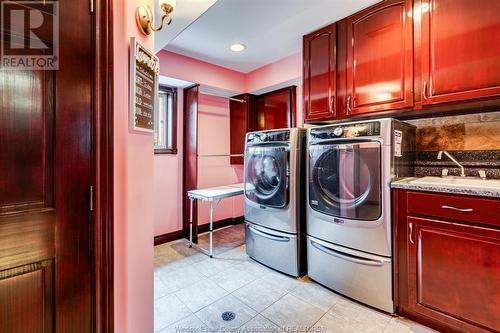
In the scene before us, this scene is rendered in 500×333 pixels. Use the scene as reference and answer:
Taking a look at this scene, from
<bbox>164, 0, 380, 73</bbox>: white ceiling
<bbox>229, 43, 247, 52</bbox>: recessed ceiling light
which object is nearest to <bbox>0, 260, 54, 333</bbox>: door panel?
<bbox>164, 0, 380, 73</bbox>: white ceiling

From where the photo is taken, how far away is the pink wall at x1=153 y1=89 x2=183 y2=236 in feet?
10.2

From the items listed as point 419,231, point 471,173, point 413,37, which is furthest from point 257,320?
point 413,37

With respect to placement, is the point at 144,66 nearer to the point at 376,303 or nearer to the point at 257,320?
the point at 257,320

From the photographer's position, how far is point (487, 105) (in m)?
1.69

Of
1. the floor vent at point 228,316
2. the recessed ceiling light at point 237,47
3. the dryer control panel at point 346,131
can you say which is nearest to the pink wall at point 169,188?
the recessed ceiling light at point 237,47

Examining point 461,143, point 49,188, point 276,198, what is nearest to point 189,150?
point 276,198

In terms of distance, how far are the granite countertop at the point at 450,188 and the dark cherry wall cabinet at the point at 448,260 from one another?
0.03m

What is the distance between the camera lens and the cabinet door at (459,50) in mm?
1503

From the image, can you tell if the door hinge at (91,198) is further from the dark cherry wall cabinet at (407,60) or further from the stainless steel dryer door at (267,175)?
the dark cherry wall cabinet at (407,60)

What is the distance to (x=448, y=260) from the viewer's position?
1.46 meters

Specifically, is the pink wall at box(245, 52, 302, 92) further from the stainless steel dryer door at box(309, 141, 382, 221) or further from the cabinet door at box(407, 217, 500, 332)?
the cabinet door at box(407, 217, 500, 332)

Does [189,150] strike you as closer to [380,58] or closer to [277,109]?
→ [277,109]

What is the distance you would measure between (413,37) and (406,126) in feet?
2.14

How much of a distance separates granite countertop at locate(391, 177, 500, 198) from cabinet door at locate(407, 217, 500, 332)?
0.20 metres
